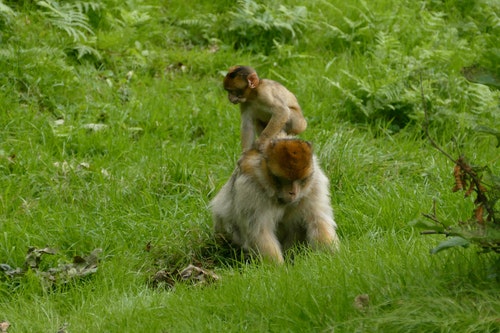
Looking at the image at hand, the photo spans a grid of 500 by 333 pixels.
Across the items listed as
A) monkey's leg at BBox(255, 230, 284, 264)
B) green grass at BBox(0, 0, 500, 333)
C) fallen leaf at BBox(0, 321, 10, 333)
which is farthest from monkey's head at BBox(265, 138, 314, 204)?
fallen leaf at BBox(0, 321, 10, 333)

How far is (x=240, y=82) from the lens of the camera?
26.2ft

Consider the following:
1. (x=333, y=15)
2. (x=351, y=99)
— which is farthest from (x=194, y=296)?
(x=333, y=15)

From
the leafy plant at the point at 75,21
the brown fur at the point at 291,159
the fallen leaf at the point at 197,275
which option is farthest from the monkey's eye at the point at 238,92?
the leafy plant at the point at 75,21

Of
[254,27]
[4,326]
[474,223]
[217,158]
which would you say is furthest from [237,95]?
[474,223]

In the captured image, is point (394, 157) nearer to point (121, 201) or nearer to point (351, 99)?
point (351, 99)

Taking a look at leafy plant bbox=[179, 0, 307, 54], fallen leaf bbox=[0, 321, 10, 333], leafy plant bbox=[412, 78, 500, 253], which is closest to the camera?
leafy plant bbox=[412, 78, 500, 253]

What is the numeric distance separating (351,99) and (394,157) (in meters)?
1.21

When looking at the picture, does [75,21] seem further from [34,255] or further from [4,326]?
[4,326]

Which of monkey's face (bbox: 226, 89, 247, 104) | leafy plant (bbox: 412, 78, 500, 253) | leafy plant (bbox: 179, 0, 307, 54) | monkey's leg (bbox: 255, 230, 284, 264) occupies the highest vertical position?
leafy plant (bbox: 412, 78, 500, 253)

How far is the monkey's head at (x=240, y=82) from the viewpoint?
26.2ft

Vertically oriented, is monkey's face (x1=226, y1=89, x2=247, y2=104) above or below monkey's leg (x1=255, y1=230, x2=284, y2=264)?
above

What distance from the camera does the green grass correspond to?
5.04 meters

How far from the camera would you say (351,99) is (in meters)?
9.76

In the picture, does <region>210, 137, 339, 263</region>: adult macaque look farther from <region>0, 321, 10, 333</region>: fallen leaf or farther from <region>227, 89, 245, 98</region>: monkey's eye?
<region>0, 321, 10, 333</region>: fallen leaf
